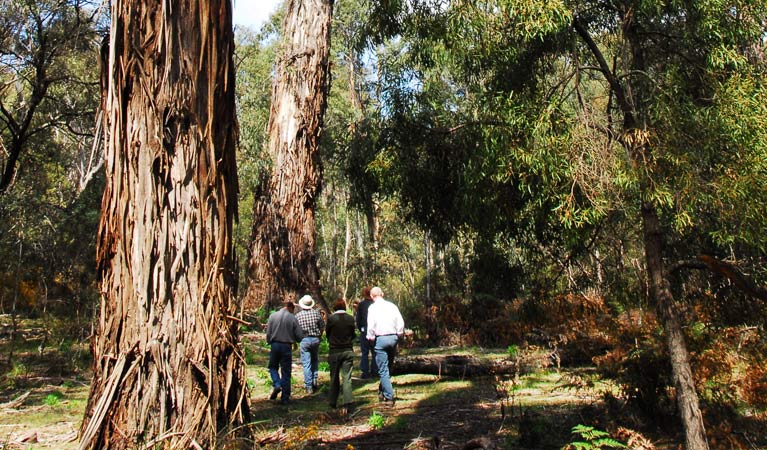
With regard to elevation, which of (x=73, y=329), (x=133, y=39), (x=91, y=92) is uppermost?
(x=91, y=92)

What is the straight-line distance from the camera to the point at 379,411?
32.6ft

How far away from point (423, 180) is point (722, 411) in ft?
17.9

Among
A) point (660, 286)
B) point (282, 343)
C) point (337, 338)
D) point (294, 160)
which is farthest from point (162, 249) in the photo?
point (294, 160)

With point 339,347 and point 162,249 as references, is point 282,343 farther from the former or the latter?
point 162,249

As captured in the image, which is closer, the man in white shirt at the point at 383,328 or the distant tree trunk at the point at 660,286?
the distant tree trunk at the point at 660,286

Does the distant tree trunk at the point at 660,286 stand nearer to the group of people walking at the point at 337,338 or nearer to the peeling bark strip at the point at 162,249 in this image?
the group of people walking at the point at 337,338

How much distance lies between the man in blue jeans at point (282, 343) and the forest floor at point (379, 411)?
0.83 ft

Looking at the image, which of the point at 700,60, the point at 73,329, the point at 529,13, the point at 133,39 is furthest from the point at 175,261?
the point at 73,329

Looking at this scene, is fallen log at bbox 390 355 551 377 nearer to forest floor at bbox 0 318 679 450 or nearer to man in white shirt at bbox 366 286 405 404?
forest floor at bbox 0 318 679 450

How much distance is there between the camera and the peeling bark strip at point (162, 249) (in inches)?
203

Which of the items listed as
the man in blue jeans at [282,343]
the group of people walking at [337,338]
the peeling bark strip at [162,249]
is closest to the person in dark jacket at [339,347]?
the group of people walking at [337,338]

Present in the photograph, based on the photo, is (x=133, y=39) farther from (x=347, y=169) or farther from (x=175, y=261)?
(x=347, y=169)

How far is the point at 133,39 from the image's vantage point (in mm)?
5352

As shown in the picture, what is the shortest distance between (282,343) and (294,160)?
23.0 feet
